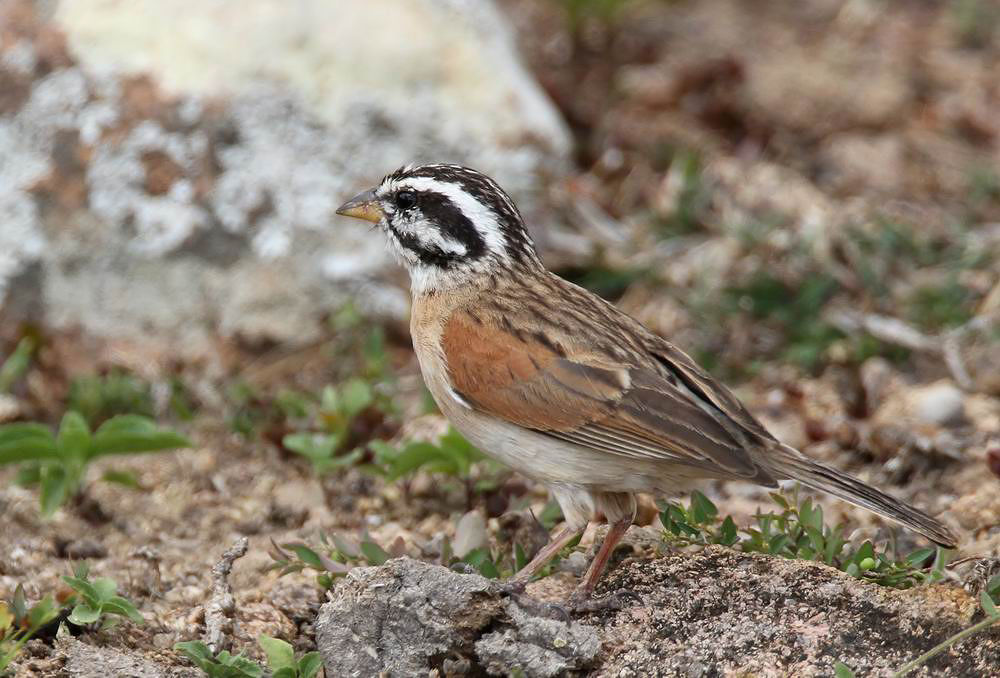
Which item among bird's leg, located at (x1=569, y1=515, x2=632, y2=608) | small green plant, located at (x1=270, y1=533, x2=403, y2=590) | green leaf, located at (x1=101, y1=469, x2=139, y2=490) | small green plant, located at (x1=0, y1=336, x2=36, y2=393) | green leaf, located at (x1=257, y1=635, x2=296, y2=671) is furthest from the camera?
small green plant, located at (x1=0, y1=336, x2=36, y2=393)

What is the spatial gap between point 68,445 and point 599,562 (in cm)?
226

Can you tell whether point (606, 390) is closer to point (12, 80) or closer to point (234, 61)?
point (234, 61)

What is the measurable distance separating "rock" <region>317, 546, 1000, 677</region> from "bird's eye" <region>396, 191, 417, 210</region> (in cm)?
192

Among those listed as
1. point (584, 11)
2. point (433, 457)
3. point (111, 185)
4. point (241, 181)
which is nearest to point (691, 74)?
point (584, 11)

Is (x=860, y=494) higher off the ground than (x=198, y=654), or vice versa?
(x=860, y=494)

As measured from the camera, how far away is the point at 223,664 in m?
4.36

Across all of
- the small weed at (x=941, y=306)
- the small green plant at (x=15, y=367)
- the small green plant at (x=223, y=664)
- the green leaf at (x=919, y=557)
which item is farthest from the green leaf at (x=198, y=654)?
the small weed at (x=941, y=306)

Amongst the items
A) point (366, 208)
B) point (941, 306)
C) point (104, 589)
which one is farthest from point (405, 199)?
point (941, 306)

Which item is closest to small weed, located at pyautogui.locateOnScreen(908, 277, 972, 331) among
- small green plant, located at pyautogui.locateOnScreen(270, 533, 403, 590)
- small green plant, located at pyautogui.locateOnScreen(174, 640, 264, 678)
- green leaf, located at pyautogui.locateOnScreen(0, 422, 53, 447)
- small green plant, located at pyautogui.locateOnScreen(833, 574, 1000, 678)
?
small green plant, located at pyautogui.locateOnScreen(833, 574, 1000, 678)

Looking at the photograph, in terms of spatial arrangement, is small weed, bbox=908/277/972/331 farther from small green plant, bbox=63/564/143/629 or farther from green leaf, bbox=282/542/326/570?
small green plant, bbox=63/564/143/629

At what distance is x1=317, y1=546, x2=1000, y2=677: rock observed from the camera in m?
4.27

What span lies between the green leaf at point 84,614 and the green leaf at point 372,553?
37.5 inches

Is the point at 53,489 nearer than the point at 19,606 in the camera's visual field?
No

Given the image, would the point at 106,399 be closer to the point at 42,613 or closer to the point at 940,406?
the point at 42,613
